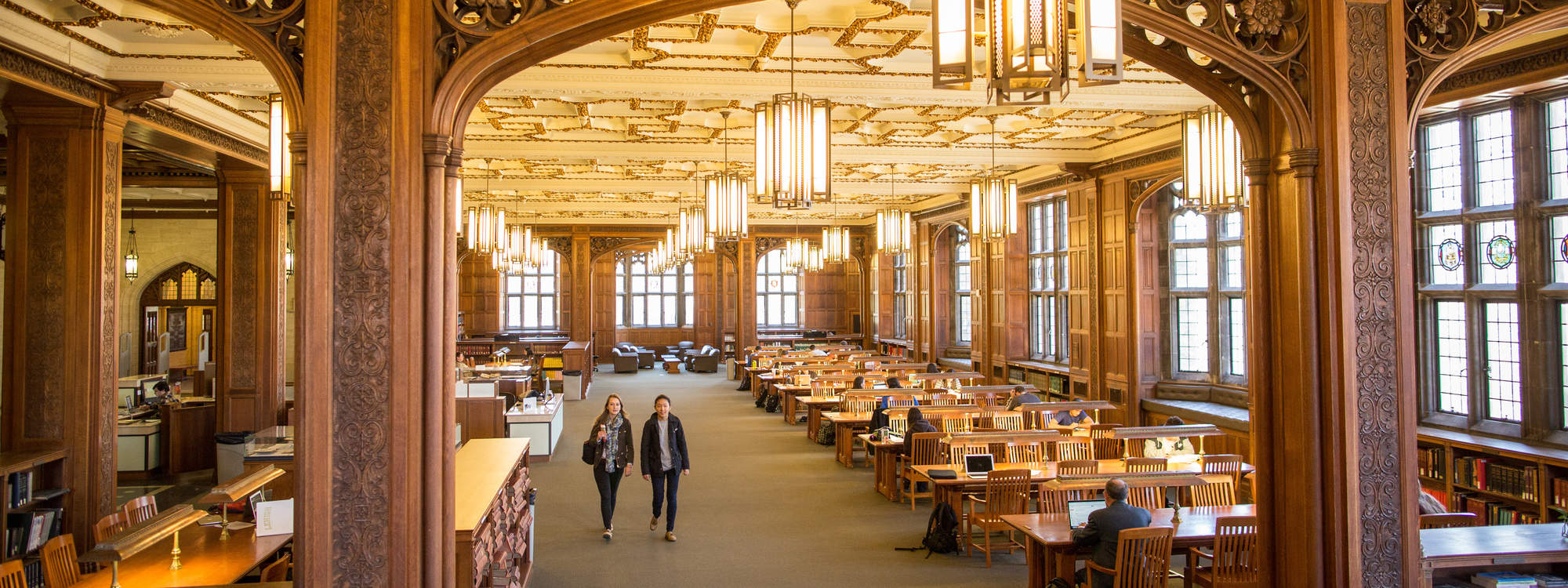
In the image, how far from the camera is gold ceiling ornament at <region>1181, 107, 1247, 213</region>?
274 inches

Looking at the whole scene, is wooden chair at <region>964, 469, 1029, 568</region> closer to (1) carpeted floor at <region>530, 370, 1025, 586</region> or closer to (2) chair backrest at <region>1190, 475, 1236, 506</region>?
(1) carpeted floor at <region>530, 370, 1025, 586</region>

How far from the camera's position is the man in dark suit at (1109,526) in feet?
17.1

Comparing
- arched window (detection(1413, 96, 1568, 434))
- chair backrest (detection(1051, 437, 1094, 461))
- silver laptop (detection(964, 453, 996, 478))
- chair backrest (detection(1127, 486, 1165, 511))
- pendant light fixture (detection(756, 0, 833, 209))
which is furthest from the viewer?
chair backrest (detection(1051, 437, 1094, 461))

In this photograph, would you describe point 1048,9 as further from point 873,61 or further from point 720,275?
point 720,275

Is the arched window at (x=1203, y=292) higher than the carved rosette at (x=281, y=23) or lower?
lower

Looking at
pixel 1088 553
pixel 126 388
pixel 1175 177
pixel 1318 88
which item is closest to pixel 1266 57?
pixel 1318 88

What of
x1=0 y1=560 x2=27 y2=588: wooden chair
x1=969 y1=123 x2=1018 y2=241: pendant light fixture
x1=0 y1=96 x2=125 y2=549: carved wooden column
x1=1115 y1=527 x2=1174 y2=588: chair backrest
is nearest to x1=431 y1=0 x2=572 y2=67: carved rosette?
x1=0 y1=560 x2=27 y2=588: wooden chair

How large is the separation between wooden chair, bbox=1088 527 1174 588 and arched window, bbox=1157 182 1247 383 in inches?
264

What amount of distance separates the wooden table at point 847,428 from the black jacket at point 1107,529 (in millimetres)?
5485

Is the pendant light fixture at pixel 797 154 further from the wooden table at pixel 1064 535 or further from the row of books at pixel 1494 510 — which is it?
the row of books at pixel 1494 510

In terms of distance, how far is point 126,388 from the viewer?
1420 centimetres

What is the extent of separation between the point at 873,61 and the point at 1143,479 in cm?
388

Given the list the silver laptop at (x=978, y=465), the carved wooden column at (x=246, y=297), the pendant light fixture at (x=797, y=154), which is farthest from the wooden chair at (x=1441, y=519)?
the carved wooden column at (x=246, y=297)

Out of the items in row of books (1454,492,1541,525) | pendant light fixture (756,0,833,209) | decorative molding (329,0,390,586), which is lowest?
row of books (1454,492,1541,525)
